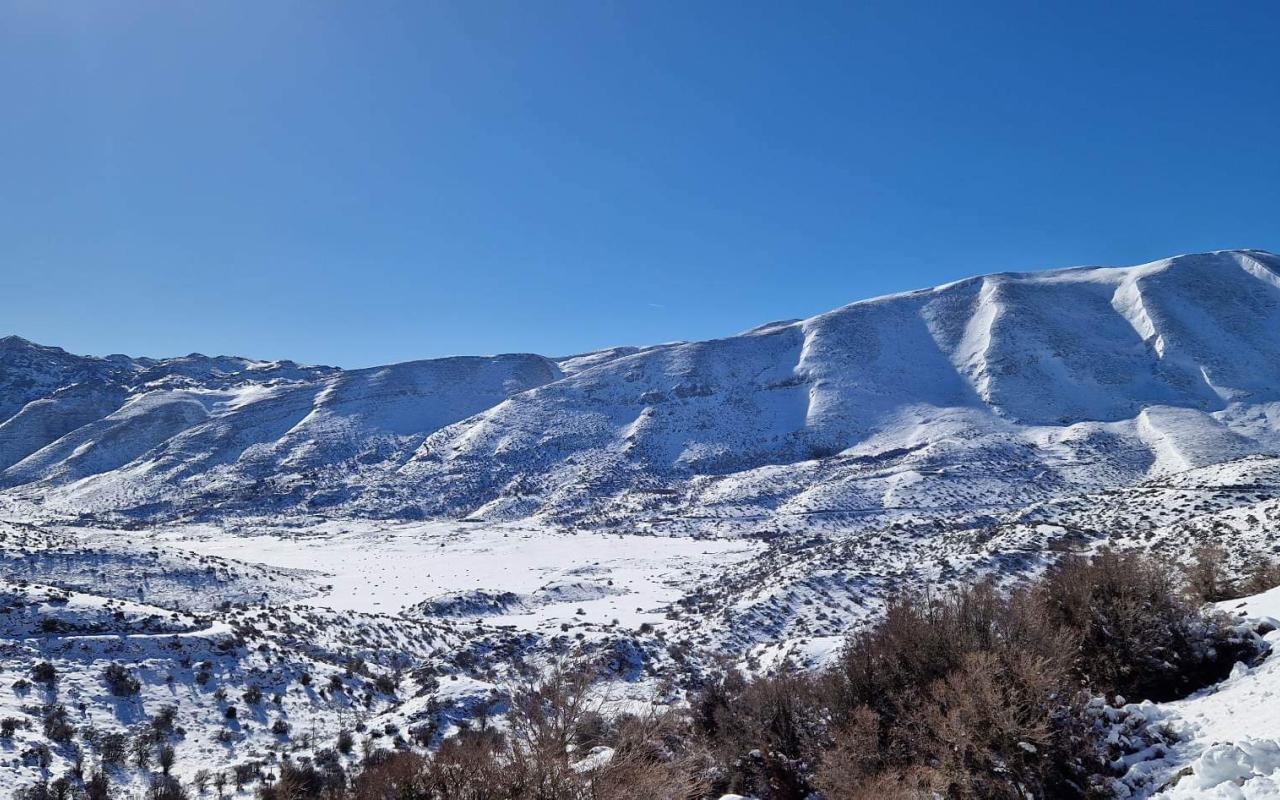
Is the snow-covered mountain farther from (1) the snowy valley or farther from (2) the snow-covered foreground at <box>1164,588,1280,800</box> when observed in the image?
(2) the snow-covered foreground at <box>1164,588,1280,800</box>

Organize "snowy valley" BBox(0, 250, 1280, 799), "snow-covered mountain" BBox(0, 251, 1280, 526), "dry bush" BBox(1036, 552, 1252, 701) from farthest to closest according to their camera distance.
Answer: "snow-covered mountain" BBox(0, 251, 1280, 526)
"snowy valley" BBox(0, 250, 1280, 799)
"dry bush" BBox(1036, 552, 1252, 701)

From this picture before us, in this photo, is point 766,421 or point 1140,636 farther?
point 766,421

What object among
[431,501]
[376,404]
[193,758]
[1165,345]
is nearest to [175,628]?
[193,758]

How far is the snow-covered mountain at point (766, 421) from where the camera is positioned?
63.1 m

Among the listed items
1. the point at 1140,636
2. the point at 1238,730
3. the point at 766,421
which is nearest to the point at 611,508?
the point at 766,421

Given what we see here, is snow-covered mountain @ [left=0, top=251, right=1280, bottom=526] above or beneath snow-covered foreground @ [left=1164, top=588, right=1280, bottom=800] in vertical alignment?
above

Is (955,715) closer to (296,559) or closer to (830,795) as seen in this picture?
(830,795)

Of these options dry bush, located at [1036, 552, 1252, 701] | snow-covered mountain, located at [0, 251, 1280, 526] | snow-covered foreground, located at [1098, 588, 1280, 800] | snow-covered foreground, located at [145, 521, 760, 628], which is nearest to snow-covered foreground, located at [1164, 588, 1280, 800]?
snow-covered foreground, located at [1098, 588, 1280, 800]

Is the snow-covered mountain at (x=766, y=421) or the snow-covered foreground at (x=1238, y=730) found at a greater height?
the snow-covered mountain at (x=766, y=421)

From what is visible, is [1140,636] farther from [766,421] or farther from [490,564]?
[766,421]

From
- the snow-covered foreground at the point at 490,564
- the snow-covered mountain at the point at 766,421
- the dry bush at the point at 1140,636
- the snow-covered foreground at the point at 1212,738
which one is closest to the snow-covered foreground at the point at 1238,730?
the snow-covered foreground at the point at 1212,738

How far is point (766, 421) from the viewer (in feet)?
288

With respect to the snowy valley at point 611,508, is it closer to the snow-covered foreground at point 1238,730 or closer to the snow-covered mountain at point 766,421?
the snow-covered foreground at point 1238,730

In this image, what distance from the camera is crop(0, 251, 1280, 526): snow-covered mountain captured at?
63.1 metres
